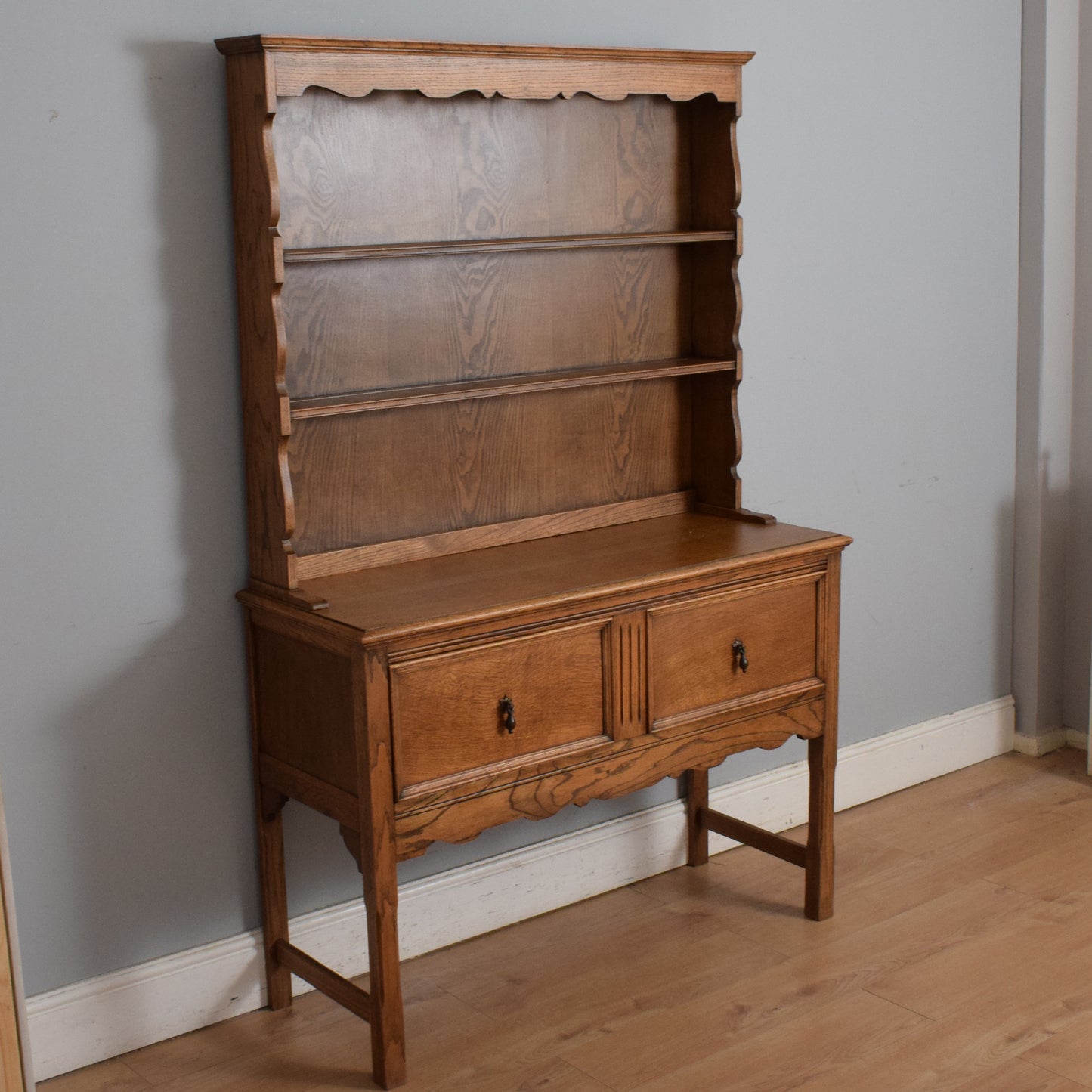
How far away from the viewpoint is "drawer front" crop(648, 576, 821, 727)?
2.83 m

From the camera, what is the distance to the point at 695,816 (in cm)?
347

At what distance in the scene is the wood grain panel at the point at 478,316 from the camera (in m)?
2.75

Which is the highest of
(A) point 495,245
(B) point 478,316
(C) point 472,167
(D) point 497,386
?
(C) point 472,167

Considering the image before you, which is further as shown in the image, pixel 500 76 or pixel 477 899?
pixel 477 899

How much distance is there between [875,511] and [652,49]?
4.63ft

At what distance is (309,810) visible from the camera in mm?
2895

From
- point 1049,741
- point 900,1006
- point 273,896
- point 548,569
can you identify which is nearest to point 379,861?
point 273,896

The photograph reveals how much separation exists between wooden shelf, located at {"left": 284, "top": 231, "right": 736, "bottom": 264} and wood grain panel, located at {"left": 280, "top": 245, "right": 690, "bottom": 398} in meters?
0.05

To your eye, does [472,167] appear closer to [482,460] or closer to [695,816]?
[482,460]

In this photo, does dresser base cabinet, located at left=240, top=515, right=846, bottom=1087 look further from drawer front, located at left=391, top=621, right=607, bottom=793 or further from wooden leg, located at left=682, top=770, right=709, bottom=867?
wooden leg, located at left=682, top=770, right=709, bottom=867

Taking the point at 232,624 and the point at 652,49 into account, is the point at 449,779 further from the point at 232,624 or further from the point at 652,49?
the point at 652,49

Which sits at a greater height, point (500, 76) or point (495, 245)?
point (500, 76)

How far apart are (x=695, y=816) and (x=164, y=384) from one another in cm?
166

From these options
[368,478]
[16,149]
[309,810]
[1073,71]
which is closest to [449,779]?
[309,810]
